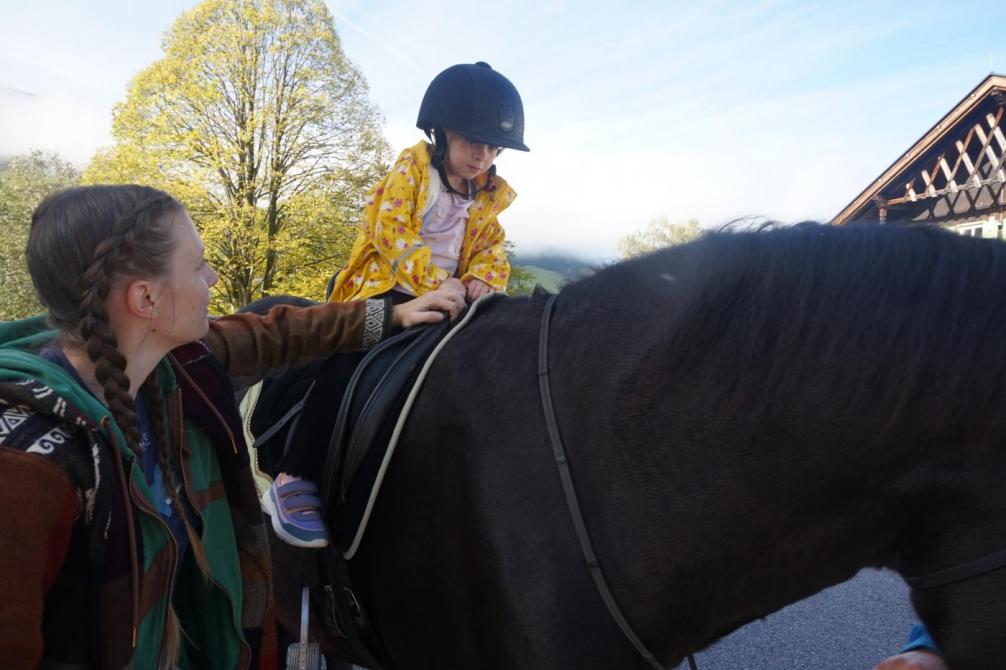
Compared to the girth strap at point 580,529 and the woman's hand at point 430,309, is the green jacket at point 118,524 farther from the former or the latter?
the girth strap at point 580,529

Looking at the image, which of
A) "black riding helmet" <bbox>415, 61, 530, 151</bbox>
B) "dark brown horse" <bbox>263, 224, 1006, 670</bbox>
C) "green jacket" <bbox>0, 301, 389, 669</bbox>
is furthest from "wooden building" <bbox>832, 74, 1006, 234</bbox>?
"green jacket" <bbox>0, 301, 389, 669</bbox>

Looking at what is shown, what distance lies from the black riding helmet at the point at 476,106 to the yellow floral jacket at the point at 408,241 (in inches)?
6.0

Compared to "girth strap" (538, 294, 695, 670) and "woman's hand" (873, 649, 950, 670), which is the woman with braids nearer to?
"girth strap" (538, 294, 695, 670)

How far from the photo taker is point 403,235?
2.32 meters

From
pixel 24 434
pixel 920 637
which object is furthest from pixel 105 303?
pixel 920 637

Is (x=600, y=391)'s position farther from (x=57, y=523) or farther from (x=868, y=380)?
(x=57, y=523)

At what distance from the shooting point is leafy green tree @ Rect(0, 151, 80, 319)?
1670 centimetres

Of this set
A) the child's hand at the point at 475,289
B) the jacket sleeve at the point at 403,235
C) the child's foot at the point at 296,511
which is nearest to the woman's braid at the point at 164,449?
the child's foot at the point at 296,511

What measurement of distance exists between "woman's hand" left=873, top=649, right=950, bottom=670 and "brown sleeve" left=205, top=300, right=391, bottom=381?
1473 mm

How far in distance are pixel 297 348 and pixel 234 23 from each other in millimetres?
15457

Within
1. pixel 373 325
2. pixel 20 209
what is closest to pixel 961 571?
pixel 373 325

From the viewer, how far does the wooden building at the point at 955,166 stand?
12.0m

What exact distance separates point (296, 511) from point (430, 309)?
27.0 inches

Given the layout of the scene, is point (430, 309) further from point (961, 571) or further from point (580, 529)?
point (961, 571)
